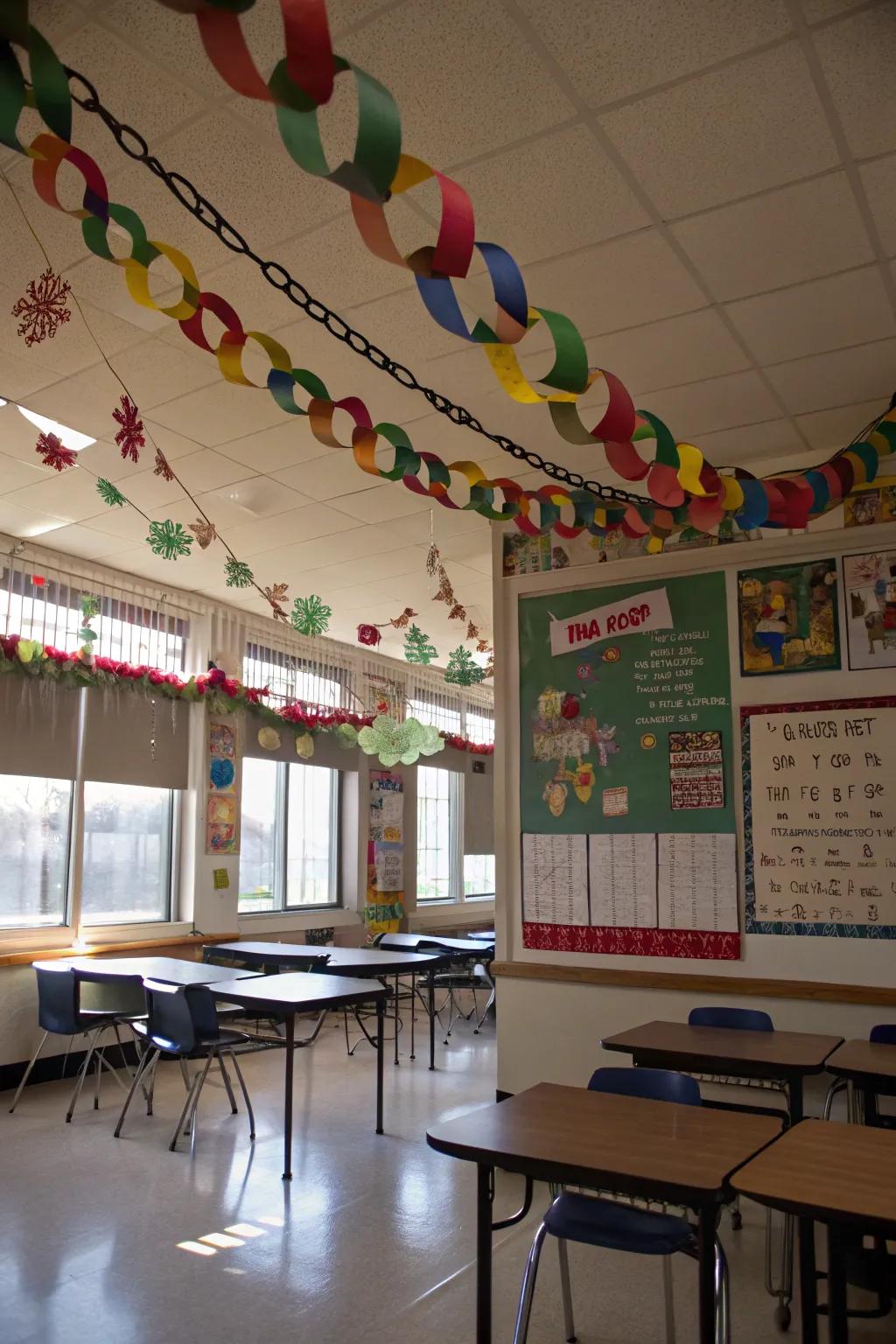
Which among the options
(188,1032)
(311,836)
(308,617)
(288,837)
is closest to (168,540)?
(308,617)

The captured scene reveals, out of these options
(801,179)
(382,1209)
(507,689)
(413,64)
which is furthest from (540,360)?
(382,1209)

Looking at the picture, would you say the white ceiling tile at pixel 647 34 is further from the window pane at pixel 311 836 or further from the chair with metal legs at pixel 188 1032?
the window pane at pixel 311 836

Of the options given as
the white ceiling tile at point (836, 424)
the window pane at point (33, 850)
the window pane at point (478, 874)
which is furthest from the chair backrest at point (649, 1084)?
the window pane at point (478, 874)

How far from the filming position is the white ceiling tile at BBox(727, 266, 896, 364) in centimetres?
346

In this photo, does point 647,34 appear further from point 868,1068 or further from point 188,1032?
point 188,1032

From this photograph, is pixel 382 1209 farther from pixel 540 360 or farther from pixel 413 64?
pixel 413 64

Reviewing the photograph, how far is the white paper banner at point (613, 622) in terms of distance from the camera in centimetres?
491

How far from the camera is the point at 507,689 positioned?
5.30 meters

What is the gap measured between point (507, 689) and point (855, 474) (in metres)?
2.05

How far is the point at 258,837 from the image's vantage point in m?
8.20

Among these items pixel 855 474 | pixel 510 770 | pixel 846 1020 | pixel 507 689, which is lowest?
pixel 846 1020

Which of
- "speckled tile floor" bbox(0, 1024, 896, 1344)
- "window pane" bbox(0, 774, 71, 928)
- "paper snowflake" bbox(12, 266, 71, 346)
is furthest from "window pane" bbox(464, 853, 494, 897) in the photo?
"paper snowflake" bbox(12, 266, 71, 346)

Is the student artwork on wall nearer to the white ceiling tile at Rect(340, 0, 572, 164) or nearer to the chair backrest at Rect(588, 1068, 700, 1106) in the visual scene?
the chair backrest at Rect(588, 1068, 700, 1106)

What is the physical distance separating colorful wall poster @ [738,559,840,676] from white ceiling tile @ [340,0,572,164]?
2.52m
